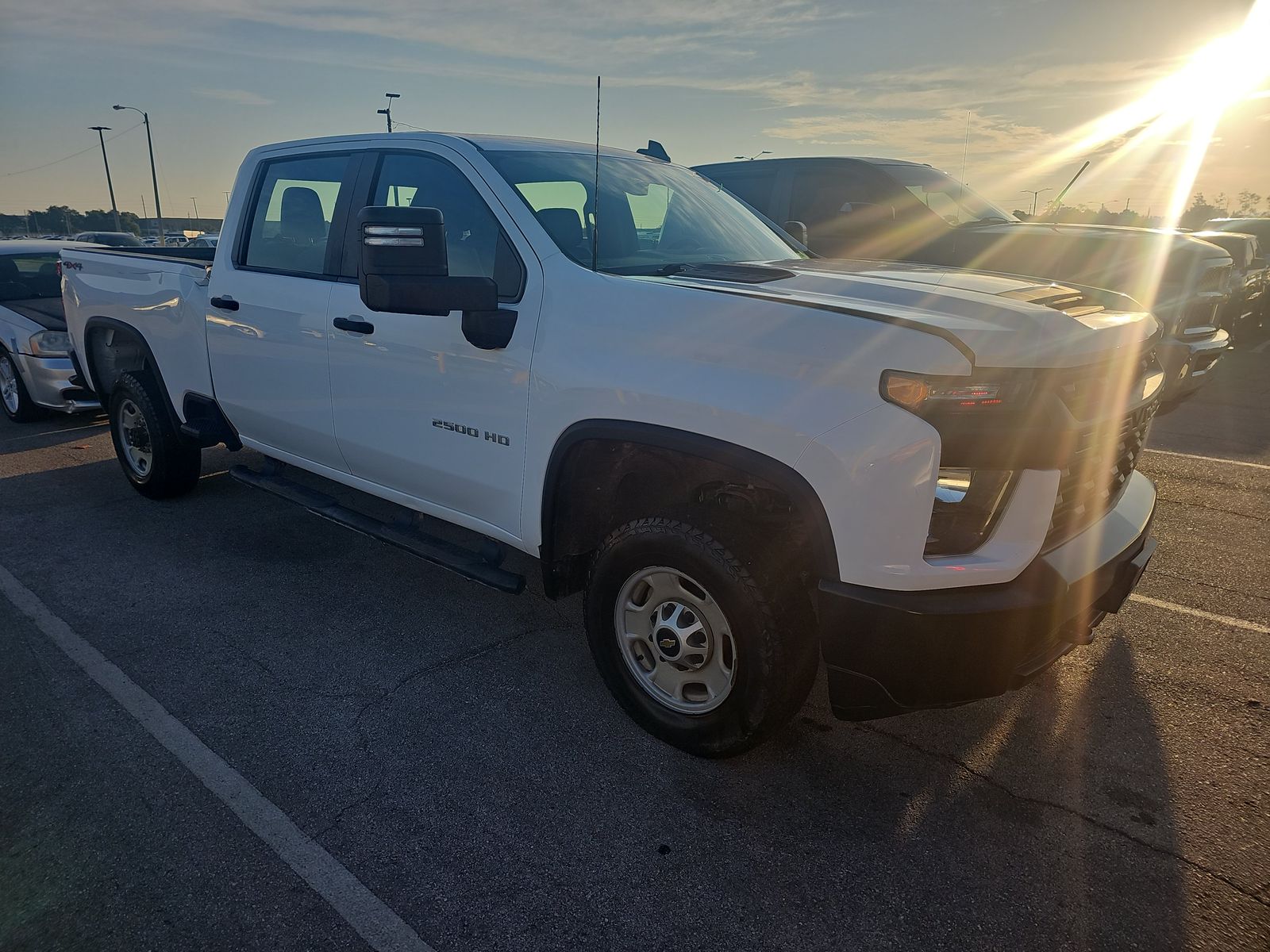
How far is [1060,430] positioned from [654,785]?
1.66 metres

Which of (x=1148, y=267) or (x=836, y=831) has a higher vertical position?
(x=1148, y=267)

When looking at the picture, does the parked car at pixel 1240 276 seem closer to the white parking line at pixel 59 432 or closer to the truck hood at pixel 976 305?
the truck hood at pixel 976 305

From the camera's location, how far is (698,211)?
3936 millimetres

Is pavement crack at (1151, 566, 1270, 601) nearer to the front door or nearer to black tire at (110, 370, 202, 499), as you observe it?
the front door

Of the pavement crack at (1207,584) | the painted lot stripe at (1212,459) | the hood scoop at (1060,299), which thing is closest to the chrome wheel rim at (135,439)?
the hood scoop at (1060,299)

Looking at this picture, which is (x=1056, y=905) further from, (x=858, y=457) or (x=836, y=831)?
(x=858, y=457)

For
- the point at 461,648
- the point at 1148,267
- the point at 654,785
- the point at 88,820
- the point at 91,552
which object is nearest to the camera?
the point at 88,820

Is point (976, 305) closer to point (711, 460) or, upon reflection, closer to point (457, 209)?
point (711, 460)

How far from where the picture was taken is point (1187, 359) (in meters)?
5.75

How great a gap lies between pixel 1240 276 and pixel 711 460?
426 inches

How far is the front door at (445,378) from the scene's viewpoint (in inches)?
125

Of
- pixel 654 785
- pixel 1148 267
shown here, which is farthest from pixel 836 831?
pixel 1148 267

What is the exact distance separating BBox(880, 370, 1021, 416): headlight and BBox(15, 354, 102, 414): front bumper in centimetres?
738

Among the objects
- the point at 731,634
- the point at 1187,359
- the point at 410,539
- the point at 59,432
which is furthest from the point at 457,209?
the point at 59,432
